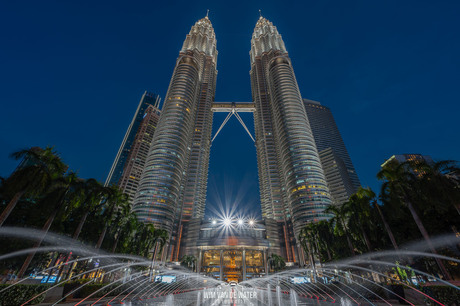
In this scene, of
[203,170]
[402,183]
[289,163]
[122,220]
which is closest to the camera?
[402,183]

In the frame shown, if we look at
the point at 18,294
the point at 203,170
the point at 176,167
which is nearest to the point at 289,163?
the point at 176,167

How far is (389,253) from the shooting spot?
37188 mm

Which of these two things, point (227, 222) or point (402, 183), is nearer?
point (402, 183)

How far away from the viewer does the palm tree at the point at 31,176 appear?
20.6 m

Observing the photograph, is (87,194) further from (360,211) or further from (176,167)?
(176,167)

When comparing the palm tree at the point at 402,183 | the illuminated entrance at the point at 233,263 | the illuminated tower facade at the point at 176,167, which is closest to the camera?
the palm tree at the point at 402,183

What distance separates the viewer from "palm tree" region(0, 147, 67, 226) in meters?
20.6

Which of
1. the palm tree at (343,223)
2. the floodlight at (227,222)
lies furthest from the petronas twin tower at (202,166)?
the palm tree at (343,223)

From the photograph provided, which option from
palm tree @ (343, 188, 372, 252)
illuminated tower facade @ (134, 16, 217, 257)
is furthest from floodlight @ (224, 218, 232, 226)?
palm tree @ (343, 188, 372, 252)

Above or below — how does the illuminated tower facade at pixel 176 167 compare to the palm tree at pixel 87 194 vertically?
above

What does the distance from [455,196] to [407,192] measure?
5600mm

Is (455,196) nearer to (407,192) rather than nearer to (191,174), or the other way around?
(407,192)

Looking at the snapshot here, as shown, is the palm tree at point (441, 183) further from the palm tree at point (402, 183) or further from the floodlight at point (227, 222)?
the floodlight at point (227, 222)

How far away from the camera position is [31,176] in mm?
20906
